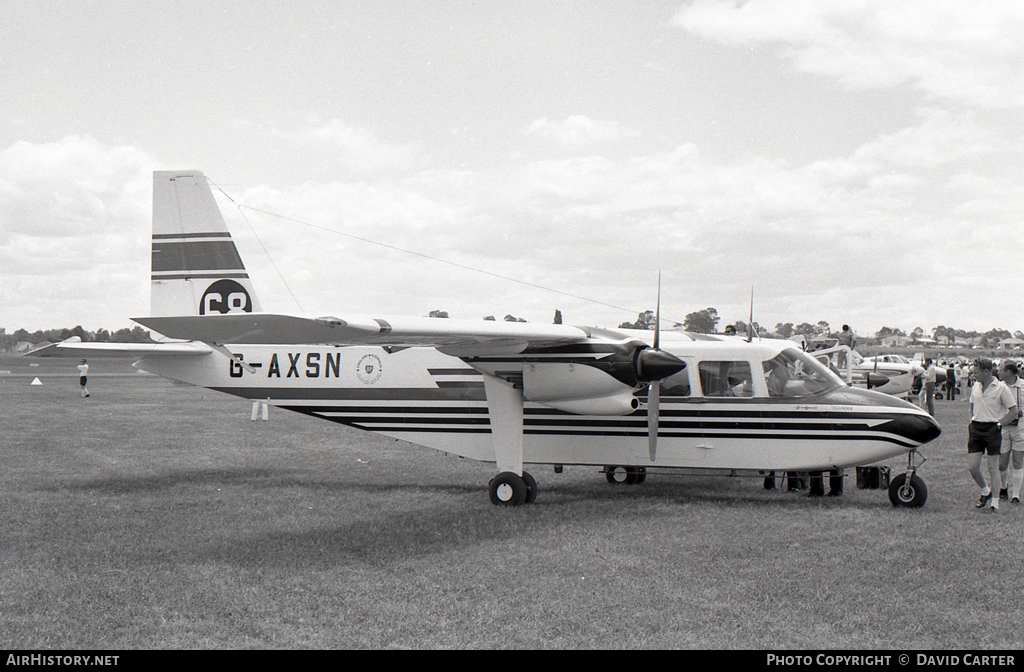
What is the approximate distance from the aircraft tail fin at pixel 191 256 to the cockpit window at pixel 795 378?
7319mm

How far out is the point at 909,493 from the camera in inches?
380

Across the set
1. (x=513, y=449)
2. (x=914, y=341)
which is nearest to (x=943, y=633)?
(x=513, y=449)

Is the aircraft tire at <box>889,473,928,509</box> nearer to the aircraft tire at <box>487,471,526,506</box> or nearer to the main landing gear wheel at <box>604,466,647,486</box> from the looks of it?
the main landing gear wheel at <box>604,466,647,486</box>

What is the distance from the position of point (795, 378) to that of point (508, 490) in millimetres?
3920

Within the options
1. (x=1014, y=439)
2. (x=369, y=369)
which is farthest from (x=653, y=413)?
(x=1014, y=439)

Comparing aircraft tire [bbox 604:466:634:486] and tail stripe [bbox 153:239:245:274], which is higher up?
tail stripe [bbox 153:239:245:274]

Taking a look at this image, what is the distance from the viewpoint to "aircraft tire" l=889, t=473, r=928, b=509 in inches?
377

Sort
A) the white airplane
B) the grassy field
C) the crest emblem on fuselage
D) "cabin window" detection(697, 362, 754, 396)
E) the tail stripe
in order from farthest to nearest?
the tail stripe, the crest emblem on fuselage, "cabin window" detection(697, 362, 754, 396), the white airplane, the grassy field

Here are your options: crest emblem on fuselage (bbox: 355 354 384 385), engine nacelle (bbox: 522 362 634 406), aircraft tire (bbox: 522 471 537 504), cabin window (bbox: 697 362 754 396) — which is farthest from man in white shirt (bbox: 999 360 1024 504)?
crest emblem on fuselage (bbox: 355 354 384 385)

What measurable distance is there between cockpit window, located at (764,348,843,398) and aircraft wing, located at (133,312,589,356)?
9.75 feet

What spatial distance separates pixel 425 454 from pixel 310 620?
9568 mm

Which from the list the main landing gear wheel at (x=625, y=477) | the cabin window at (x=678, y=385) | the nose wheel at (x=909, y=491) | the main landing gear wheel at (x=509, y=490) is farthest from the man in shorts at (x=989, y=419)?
the main landing gear wheel at (x=509, y=490)

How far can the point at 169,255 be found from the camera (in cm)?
1179

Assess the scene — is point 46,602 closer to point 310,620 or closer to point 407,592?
point 310,620
